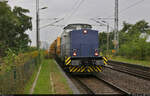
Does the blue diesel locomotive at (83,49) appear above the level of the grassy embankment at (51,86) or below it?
above

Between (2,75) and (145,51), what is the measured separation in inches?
894

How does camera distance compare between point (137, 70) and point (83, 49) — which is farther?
point (137, 70)

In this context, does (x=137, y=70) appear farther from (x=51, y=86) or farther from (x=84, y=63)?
(x=51, y=86)

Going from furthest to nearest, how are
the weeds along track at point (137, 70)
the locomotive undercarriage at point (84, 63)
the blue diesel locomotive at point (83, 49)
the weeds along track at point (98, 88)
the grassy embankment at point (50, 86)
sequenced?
1. the weeds along track at point (137, 70)
2. the blue diesel locomotive at point (83, 49)
3. the locomotive undercarriage at point (84, 63)
4. the weeds along track at point (98, 88)
5. the grassy embankment at point (50, 86)

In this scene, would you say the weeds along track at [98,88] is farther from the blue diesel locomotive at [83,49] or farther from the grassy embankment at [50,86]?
the blue diesel locomotive at [83,49]

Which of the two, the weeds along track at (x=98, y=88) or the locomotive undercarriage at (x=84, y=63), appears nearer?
the weeds along track at (x=98, y=88)

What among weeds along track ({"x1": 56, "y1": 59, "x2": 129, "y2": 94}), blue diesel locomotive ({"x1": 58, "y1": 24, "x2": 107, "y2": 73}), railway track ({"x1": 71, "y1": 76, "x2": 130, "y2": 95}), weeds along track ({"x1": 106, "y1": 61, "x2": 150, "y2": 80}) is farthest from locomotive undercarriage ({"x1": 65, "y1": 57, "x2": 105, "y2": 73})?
weeds along track ({"x1": 106, "y1": 61, "x2": 150, "y2": 80})

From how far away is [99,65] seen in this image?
471 inches

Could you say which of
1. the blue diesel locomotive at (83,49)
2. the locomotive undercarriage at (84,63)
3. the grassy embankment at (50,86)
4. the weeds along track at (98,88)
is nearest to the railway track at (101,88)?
the weeds along track at (98,88)

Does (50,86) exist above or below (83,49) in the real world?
below

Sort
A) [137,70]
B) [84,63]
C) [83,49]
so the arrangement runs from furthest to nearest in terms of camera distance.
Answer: [137,70] → [83,49] → [84,63]

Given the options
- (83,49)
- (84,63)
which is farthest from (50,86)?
(83,49)

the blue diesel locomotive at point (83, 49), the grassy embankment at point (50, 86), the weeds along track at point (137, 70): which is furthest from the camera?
the weeds along track at point (137, 70)

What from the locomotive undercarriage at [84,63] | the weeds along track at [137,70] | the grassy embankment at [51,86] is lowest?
the weeds along track at [137,70]
